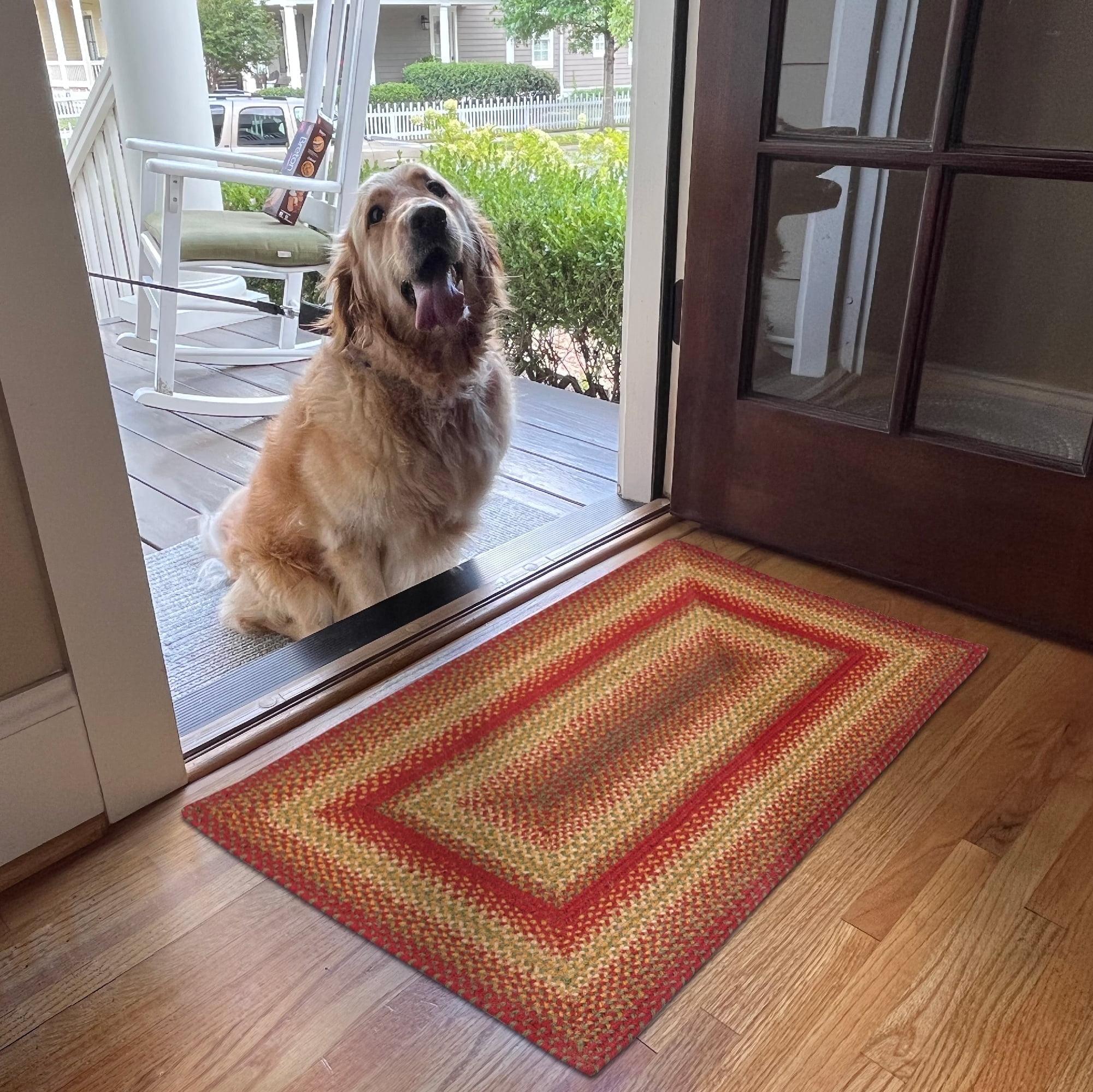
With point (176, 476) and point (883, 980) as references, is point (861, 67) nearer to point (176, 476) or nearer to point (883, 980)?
point (883, 980)

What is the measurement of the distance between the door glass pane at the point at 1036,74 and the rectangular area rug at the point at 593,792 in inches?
30.9

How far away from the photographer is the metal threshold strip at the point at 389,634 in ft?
4.39

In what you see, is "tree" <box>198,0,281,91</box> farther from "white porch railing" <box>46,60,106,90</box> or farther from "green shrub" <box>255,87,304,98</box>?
"white porch railing" <box>46,60,106,90</box>

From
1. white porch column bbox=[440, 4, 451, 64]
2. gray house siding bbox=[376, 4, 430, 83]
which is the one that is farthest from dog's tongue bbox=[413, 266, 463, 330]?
white porch column bbox=[440, 4, 451, 64]

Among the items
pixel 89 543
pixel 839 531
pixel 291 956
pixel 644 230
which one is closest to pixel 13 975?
pixel 291 956

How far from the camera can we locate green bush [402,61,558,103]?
6773mm

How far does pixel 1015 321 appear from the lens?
1421 millimetres

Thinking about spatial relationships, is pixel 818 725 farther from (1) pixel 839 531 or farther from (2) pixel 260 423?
(2) pixel 260 423

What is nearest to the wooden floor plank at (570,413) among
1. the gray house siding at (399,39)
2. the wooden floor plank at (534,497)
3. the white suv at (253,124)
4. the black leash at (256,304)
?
the wooden floor plank at (534,497)

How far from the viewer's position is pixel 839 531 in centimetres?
169

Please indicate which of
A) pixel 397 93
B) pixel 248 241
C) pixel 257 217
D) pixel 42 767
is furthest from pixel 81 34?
pixel 42 767

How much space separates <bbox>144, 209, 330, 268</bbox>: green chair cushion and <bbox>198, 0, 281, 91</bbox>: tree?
197 inches

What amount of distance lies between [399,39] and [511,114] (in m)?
1.82

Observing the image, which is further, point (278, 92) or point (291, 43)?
point (278, 92)
